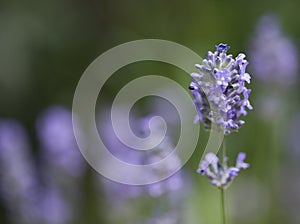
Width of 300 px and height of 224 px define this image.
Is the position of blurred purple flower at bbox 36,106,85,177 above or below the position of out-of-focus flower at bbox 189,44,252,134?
above

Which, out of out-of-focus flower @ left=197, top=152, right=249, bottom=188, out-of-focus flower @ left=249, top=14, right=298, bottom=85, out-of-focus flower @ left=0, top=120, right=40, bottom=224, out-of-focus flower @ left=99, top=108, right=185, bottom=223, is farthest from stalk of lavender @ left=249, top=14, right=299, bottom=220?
out-of-focus flower @ left=197, top=152, right=249, bottom=188

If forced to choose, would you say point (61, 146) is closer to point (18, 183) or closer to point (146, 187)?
point (18, 183)

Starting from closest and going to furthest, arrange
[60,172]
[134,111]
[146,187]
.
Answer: [146,187], [60,172], [134,111]

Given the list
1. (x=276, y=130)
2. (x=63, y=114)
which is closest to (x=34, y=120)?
(x=63, y=114)

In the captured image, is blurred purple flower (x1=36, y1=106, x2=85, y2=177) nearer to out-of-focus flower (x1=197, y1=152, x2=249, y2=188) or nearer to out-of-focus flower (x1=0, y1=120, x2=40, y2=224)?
out-of-focus flower (x1=0, y1=120, x2=40, y2=224)

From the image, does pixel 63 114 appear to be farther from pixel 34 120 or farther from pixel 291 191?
pixel 291 191

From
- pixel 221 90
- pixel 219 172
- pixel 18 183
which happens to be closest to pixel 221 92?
pixel 221 90

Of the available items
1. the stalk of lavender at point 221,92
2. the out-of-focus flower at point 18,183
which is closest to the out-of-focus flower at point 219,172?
the stalk of lavender at point 221,92
